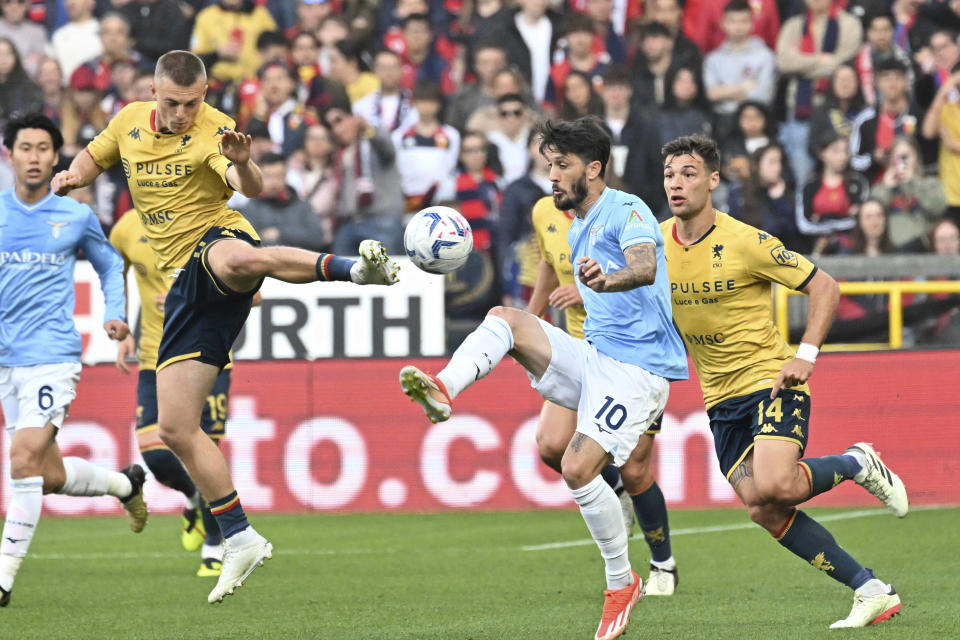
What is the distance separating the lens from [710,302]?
7.36m

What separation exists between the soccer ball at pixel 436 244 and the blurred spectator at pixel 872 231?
8202 mm

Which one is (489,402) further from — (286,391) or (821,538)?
(821,538)

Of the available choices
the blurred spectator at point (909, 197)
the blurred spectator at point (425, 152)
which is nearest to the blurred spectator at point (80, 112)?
the blurred spectator at point (425, 152)

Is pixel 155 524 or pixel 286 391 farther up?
pixel 286 391

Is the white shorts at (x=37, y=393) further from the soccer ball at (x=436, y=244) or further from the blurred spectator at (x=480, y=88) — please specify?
the blurred spectator at (x=480, y=88)

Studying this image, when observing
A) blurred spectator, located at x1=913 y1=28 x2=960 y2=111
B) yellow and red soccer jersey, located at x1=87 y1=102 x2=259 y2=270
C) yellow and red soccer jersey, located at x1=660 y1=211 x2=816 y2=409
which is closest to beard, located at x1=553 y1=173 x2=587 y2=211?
yellow and red soccer jersey, located at x1=660 y1=211 x2=816 y2=409

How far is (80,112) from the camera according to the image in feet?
52.5

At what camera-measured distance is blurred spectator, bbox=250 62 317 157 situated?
15656 mm

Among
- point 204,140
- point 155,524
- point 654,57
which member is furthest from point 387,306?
point 204,140

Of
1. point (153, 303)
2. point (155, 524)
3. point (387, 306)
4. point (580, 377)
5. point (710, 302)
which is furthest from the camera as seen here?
point (387, 306)

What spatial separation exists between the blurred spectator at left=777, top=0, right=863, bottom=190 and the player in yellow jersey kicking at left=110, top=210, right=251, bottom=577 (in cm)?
783

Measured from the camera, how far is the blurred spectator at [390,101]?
616 inches

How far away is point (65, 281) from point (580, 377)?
138 inches

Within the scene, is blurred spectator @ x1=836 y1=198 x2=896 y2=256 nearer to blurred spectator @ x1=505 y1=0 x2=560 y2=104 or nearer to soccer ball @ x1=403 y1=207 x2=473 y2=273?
blurred spectator @ x1=505 y1=0 x2=560 y2=104
